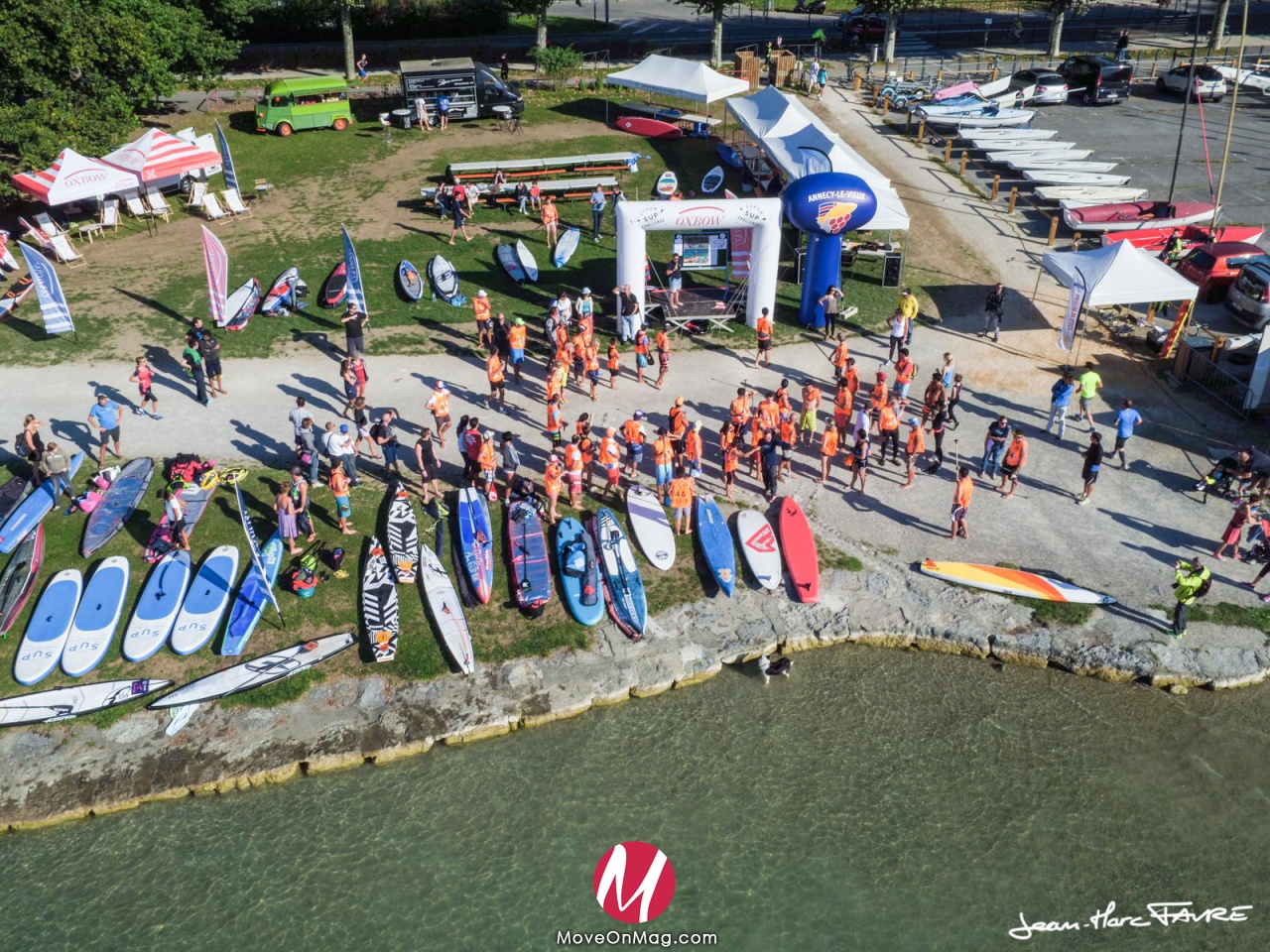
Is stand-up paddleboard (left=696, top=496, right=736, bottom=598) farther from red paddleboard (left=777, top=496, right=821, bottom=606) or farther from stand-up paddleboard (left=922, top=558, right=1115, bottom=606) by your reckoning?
stand-up paddleboard (left=922, top=558, right=1115, bottom=606)

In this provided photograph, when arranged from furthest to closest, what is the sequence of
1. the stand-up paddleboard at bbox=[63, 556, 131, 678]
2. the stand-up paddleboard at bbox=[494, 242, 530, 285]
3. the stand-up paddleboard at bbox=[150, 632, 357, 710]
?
the stand-up paddleboard at bbox=[494, 242, 530, 285] < the stand-up paddleboard at bbox=[63, 556, 131, 678] < the stand-up paddleboard at bbox=[150, 632, 357, 710]

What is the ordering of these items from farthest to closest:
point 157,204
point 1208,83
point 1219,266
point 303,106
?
1. point 1208,83
2. point 303,106
3. point 157,204
4. point 1219,266

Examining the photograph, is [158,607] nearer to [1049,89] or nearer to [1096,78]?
[1049,89]

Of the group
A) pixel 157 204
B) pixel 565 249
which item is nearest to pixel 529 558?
pixel 565 249

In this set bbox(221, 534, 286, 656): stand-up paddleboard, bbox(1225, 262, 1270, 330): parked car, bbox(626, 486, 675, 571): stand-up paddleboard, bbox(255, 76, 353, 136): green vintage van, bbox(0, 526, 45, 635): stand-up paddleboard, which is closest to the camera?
bbox(221, 534, 286, 656): stand-up paddleboard

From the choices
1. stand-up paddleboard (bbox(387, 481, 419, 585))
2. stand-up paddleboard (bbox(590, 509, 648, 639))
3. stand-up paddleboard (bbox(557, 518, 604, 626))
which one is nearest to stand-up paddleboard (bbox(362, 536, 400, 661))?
stand-up paddleboard (bbox(387, 481, 419, 585))

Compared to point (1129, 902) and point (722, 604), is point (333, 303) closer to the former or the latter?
point (722, 604)
